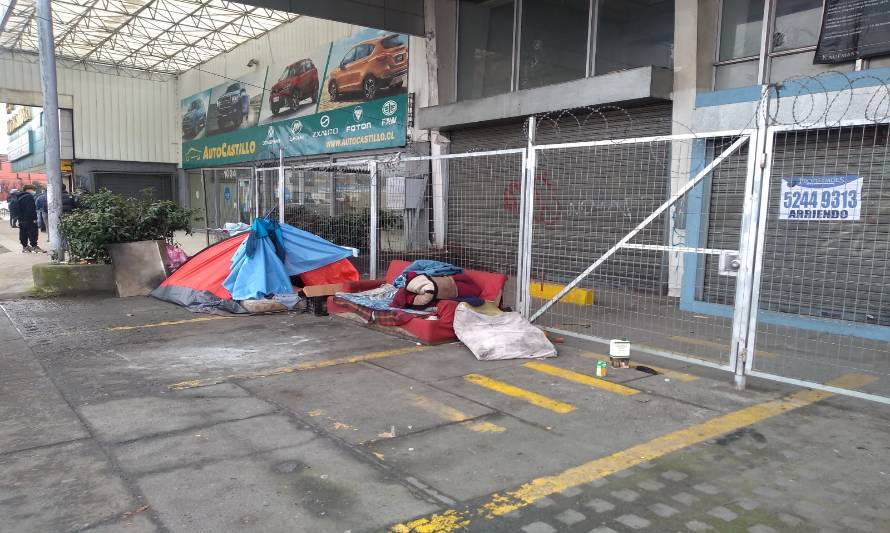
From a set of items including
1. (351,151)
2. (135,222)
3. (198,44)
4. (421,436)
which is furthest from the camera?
(198,44)

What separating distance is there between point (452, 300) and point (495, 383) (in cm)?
187

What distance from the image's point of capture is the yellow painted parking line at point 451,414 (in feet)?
13.9

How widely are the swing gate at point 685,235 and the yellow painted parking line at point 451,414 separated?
2.25 metres

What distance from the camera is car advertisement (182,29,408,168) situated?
14.8 meters

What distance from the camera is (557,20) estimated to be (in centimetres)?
1168

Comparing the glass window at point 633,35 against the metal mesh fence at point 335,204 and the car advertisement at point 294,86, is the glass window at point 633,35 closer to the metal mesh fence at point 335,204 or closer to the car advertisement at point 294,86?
the metal mesh fence at point 335,204

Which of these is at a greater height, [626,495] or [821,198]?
[821,198]

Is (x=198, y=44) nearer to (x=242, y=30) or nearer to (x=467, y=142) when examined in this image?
(x=242, y=30)

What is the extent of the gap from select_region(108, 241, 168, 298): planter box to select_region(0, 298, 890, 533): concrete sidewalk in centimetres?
360

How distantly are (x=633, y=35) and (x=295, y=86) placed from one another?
11758 mm

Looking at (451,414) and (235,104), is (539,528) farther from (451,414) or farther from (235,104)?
(235,104)

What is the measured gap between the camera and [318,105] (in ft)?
58.0


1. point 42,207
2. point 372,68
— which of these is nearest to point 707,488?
point 372,68

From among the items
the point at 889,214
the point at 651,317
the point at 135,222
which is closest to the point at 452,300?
the point at 651,317
